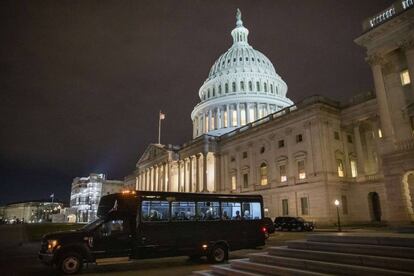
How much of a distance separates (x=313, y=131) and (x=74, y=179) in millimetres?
145128

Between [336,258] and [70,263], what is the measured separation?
10515mm

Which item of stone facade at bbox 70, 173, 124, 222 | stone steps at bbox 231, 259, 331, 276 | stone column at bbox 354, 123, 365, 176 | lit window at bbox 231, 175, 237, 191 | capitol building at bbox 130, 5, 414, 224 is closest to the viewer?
stone steps at bbox 231, 259, 331, 276

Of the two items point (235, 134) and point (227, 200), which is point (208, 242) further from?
point (235, 134)

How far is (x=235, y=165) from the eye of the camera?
Answer: 198 feet

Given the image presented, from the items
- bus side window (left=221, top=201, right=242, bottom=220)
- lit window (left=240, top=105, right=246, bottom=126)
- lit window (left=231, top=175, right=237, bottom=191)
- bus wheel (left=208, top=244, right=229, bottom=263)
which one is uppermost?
lit window (left=240, top=105, right=246, bottom=126)

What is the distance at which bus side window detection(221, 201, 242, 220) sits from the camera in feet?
57.2

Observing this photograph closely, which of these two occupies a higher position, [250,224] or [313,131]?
[313,131]

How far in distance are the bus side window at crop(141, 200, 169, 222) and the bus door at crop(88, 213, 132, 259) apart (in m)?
0.80

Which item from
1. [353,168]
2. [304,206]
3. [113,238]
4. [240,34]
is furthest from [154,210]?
[240,34]

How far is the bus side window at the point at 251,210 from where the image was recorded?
1824 cm

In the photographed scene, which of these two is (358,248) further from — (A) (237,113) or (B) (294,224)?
(A) (237,113)

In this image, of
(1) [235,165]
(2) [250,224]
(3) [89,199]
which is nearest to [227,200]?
(2) [250,224]

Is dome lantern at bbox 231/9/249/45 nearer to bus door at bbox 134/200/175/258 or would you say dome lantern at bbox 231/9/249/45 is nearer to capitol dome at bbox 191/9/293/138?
capitol dome at bbox 191/9/293/138

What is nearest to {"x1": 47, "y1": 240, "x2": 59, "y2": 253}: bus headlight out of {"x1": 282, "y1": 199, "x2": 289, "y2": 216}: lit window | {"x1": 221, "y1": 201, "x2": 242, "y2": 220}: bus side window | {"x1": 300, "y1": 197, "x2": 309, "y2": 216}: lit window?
{"x1": 221, "y1": 201, "x2": 242, "y2": 220}: bus side window
